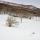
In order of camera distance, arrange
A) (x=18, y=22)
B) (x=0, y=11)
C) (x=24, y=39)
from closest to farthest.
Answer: (x=24, y=39) → (x=18, y=22) → (x=0, y=11)

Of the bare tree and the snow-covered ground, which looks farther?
the bare tree

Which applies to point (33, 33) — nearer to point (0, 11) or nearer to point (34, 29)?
point (34, 29)

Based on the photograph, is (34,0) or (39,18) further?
(34,0)

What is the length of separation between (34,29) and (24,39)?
166 mm

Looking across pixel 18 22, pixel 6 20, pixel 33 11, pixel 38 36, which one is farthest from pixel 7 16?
pixel 38 36

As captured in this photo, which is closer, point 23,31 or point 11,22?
point 23,31

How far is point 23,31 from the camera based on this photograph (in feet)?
3.88

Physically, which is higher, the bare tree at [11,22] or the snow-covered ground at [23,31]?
the bare tree at [11,22]

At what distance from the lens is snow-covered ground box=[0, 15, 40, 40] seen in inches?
44.7

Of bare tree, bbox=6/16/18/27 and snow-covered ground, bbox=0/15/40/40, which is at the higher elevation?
bare tree, bbox=6/16/18/27

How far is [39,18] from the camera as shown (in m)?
1.28

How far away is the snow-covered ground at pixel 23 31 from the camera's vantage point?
3.73 feet

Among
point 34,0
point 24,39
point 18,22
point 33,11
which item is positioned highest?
point 34,0

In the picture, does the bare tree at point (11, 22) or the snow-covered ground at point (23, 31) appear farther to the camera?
the bare tree at point (11, 22)
